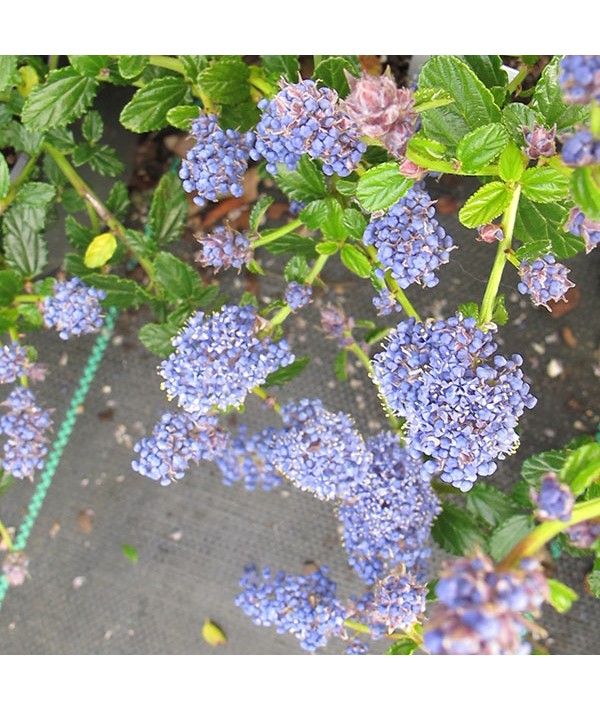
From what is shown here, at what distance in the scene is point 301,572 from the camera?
1.64m

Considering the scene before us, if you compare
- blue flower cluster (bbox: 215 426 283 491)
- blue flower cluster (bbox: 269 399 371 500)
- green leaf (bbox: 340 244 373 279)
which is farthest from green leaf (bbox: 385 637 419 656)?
green leaf (bbox: 340 244 373 279)

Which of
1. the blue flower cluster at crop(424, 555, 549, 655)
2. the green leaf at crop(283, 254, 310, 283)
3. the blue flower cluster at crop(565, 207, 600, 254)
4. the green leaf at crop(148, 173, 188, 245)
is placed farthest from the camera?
the green leaf at crop(148, 173, 188, 245)

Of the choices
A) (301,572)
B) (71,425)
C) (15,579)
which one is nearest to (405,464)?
(301,572)

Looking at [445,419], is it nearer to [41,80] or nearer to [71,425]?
[41,80]

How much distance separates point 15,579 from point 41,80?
89cm

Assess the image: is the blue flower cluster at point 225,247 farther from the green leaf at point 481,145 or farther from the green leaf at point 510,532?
the green leaf at point 510,532

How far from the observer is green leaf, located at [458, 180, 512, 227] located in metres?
0.83

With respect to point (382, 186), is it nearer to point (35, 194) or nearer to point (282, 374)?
point (282, 374)

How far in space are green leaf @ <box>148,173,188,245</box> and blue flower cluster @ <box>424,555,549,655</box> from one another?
923 millimetres

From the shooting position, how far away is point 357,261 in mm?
1000

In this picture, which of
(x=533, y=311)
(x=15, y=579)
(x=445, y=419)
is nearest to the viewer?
(x=445, y=419)

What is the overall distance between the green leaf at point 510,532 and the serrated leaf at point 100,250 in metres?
0.76

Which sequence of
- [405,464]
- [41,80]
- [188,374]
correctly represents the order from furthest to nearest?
[41,80], [405,464], [188,374]

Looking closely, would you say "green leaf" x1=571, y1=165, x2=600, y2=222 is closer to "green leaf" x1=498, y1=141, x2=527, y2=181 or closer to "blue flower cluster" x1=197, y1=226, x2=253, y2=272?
"green leaf" x1=498, y1=141, x2=527, y2=181
